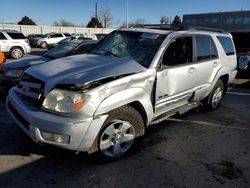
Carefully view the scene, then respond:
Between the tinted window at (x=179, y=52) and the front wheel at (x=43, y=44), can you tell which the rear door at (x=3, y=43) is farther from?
the tinted window at (x=179, y=52)

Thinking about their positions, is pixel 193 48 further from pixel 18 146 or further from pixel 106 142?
pixel 18 146

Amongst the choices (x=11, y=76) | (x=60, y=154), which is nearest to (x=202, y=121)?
(x=60, y=154)

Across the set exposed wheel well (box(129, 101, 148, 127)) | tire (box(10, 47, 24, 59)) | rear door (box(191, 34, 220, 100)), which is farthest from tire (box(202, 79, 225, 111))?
tire (box(10, 47, 24, 59))

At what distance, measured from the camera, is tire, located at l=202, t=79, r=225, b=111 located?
5496 millimetres

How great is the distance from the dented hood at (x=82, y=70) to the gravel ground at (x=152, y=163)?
3.58ft

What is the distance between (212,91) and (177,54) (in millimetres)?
1754

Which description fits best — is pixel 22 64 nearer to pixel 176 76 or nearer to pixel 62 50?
pixel 62 50

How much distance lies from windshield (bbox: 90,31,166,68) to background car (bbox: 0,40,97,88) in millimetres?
2188

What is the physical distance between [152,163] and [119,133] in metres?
0.63

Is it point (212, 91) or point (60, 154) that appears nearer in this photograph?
point (60, 154)

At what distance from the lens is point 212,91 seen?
5.43 meters

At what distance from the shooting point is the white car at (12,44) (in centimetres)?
1575

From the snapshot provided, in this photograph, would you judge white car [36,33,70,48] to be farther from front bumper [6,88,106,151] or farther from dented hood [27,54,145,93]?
front bumper [6,88,106,151]

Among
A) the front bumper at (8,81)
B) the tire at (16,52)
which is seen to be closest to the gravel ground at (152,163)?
the front bumper at (8,81)
